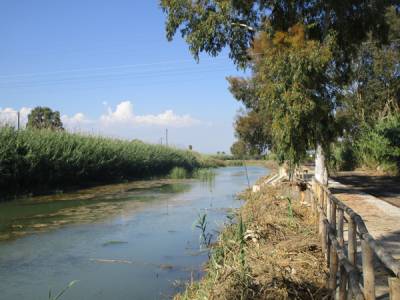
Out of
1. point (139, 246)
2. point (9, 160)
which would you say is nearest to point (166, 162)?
point (9, 160)

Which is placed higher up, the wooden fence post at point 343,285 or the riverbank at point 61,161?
the riverbank at point 61,161

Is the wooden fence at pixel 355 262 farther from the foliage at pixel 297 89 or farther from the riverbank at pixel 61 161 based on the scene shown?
the riverbank at pixel 61 161

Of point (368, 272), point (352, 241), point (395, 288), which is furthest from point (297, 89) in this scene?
point (395, 288)

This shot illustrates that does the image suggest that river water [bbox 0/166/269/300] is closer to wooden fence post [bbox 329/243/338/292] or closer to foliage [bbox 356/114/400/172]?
wooden fence post [bbox 329/243/338/292]

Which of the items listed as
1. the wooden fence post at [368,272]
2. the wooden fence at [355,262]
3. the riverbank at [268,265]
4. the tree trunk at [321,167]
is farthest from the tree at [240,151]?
the wooden fence post at [368,272]

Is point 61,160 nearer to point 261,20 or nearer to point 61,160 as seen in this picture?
point 61,160

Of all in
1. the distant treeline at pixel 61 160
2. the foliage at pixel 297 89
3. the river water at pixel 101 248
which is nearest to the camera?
the river water at pixel 101 248

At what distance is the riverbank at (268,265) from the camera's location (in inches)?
238

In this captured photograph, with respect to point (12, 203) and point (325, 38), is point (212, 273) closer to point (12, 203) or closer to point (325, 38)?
point (325, 38)

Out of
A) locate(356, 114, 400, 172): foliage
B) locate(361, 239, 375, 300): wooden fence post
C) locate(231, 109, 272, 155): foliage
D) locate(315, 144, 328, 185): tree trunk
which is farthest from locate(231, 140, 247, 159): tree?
locate(231, 109, 272, 155): foliage

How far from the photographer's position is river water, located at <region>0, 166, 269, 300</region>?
28.3 feet

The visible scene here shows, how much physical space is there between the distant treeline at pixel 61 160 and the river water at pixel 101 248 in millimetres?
3340

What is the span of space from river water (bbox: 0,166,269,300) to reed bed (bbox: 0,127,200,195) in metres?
3.35

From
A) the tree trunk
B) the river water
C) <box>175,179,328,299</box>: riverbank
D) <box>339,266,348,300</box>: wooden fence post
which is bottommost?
the river water
